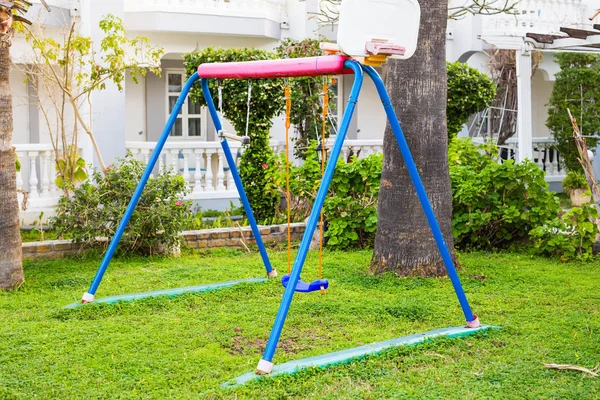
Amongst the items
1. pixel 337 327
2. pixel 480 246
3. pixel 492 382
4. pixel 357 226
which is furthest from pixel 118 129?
pixel 492 382

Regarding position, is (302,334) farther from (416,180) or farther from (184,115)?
(184,115)

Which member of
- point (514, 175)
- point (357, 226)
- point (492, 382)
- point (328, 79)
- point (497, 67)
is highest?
point (497, 67)

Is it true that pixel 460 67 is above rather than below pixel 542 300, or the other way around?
above

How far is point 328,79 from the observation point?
21.7 feet

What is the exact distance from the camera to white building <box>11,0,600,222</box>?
479 inches

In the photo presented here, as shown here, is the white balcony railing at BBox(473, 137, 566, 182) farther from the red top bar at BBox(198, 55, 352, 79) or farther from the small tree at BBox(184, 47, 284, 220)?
the red top bar at BBox(198, 55, 352, 79)

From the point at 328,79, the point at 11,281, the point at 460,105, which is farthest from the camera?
the point at 460,105

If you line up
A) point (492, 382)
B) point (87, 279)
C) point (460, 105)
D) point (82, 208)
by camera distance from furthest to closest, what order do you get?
1. point (460, 105)
2. point (82, 208)
3. point (87, 279)
4. point (492, 382)

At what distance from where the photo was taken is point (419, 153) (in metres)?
7.58

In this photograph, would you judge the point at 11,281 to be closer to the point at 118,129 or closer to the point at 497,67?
the point at 118,129

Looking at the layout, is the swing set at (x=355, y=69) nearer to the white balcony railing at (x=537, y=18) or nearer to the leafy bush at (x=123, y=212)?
the leafy bush at (x=123, y=212)

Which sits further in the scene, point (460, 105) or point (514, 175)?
point (460, 105)

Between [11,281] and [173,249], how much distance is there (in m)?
2.14

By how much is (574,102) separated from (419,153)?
973 centimetres
